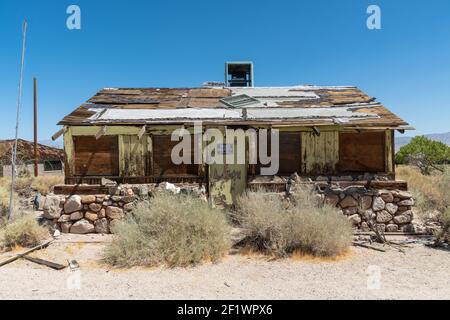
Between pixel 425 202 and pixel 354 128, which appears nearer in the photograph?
pixel 354 128

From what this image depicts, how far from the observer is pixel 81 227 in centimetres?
759

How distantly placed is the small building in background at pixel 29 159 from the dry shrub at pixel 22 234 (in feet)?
39.7

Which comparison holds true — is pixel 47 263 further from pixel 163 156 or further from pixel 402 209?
pixel 402 209

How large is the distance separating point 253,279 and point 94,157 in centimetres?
512

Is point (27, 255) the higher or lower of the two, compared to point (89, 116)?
lower

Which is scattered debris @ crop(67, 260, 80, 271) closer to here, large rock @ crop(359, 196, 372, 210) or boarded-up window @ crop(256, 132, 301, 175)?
boarded-up window @ crop(256, 132, 301, 175)

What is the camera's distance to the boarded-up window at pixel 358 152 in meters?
7.95

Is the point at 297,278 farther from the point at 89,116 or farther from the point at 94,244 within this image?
the point at 89,116

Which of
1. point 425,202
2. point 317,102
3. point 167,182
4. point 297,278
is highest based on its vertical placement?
point 317,102

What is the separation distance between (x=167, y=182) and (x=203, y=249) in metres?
2.63

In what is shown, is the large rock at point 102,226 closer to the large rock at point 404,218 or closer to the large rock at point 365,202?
the large rock at point 365,202

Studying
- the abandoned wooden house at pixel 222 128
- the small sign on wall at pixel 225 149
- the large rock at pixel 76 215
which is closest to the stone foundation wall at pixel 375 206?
the abandoned wooden house at pixel 222 128

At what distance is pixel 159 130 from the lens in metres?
7.81

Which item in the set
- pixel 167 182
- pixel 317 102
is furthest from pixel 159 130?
pixel 317 102
